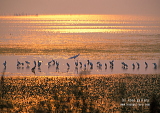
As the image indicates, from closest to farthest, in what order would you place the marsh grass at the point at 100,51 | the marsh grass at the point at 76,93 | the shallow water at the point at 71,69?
the marsh grass at the point at 76,93
the shallow water at the point at 71,69
the marsh grass at the point at 100,51

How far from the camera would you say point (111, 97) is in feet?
78.9

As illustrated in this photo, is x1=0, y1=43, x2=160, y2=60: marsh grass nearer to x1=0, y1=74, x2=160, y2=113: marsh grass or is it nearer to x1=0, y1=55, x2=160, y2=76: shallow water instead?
x1=0, y1=55, x2=160, y2=76: shallow water

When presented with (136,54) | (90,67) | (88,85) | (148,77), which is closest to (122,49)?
(136,54)

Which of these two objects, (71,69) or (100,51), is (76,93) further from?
(100,51)

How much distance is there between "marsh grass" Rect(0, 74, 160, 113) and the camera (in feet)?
70.7

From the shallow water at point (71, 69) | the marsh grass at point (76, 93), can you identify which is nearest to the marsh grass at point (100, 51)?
the shallow water at point (71, 69)

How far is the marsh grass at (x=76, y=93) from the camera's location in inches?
849

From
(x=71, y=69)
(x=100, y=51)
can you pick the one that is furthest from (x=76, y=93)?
(x=100, y=51)

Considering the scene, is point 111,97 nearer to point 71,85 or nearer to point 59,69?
point 71,85

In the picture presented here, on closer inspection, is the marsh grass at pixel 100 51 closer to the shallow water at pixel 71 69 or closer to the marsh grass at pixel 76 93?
the shallow water at pixel 71 69

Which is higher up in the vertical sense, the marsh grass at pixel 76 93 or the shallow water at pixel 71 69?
the shallow water at pixel 71 69

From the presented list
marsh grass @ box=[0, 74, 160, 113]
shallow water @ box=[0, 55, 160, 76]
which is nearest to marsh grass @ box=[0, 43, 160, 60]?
shallow water @ box=[0, 55, 160, 76]

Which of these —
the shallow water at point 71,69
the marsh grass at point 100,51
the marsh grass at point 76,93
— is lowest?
the marsh grass at point 76,93

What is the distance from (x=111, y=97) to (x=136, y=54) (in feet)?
82.0
